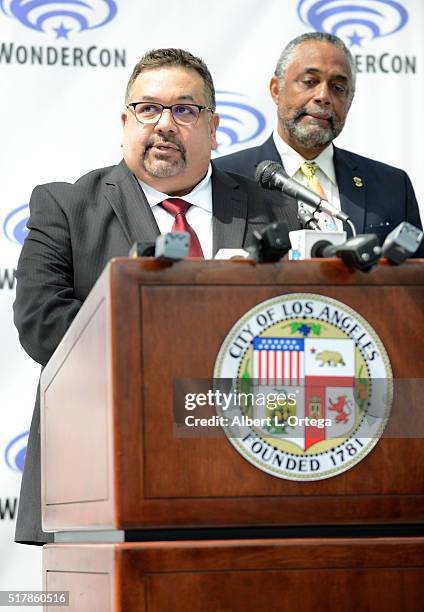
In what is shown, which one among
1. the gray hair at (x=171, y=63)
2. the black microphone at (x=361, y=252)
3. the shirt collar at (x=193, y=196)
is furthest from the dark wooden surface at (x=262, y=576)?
the gray hair at (x=171, y=63)

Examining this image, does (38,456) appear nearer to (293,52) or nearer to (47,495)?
(47,495)

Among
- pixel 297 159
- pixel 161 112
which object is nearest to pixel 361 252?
pixel 161 112

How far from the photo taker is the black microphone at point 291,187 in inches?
86.8

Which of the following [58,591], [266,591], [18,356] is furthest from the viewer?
[18,356]

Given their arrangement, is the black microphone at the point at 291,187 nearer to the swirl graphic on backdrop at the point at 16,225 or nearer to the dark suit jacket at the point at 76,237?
the dark suit jacket at the point at 76,237

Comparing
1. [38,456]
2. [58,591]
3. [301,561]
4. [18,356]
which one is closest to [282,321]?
[301,561]

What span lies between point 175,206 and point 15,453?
1.37 m

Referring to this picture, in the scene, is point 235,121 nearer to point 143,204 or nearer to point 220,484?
point 143,204

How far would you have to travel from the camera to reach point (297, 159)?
12.5 ft

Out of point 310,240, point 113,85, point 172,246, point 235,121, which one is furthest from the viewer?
point 235,121

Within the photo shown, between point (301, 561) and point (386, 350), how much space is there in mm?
339

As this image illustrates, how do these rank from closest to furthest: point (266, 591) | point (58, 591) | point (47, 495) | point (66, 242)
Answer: point (266, 591) < point (58, 591) < point (47, 495) < point (66, 242)

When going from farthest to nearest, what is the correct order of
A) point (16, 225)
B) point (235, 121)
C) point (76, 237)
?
point (235, 121) → point (16, 225) → point (76, 237)

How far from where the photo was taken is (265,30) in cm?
406
